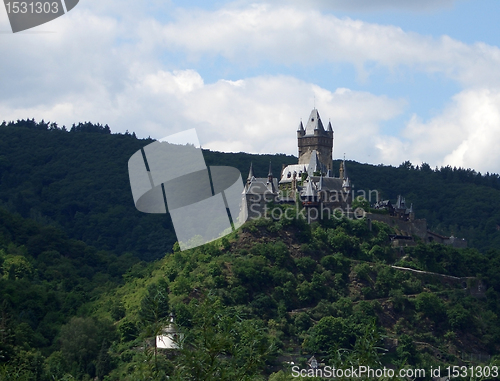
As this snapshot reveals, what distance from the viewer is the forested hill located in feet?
464

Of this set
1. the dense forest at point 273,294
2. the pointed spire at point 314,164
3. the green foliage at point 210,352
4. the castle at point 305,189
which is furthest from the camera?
the pointed spire at point 314,164

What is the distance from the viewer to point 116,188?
15275 centimetres

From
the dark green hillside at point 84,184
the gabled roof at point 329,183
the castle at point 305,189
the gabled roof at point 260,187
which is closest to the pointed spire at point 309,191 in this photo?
the castle at point 305,189

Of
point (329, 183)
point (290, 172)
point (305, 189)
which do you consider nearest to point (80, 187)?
point (290, 172)

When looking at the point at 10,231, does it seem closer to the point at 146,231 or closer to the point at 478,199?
the point at 146,231

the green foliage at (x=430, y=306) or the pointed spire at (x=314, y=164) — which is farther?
the pointed spire at (x=314, y=164)

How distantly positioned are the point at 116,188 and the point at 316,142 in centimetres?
6468

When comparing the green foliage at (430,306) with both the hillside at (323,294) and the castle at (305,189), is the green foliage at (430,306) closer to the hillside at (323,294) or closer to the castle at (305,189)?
the hillside at (323,294)

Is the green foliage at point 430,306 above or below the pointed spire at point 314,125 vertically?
below

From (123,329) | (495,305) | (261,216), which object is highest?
(261,216)

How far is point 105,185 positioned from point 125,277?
66.3 m

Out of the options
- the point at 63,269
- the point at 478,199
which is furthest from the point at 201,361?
the point at 478,199

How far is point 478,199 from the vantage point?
533 ft

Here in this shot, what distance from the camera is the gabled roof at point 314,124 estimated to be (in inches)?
3743
